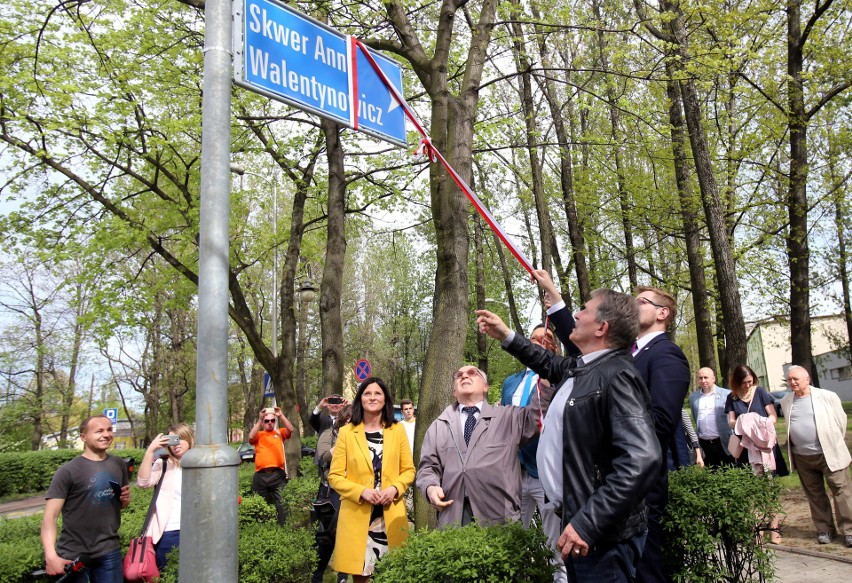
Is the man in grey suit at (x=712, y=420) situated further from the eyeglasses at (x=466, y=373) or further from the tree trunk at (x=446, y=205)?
the eyeglasses at (x=466, y=373)

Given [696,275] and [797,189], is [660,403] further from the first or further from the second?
[797,189]

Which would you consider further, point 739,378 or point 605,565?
point 739,378

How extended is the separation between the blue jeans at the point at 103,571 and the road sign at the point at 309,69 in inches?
150

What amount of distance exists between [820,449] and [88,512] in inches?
295

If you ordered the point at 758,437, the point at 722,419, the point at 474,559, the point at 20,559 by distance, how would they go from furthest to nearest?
the point at 722,419, the point at 758,437, the point at 20,559, the point at 474,559

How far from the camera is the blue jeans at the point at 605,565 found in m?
3.04

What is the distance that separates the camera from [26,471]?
1043 inches

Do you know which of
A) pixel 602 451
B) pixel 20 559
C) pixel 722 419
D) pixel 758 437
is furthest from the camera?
pixel 722 419

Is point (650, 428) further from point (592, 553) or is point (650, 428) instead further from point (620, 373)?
point (592, 553)

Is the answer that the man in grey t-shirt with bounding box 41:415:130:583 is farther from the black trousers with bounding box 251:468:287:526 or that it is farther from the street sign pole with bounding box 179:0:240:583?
the black trousers with bounding box 251:468:287:526

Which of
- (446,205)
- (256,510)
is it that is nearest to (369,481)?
(256,510)

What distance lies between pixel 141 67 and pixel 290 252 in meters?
4.96

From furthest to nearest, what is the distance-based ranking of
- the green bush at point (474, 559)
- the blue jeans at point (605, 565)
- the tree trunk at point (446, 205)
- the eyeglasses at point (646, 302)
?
the tree trunk at point (446, 205)
the eyeglasses at point (646, 302)
the green bush at point (474, 559)
the blue jeans at point (605, 565)

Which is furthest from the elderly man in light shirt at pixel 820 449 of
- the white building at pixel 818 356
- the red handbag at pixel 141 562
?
the white building at pixel 818 356
